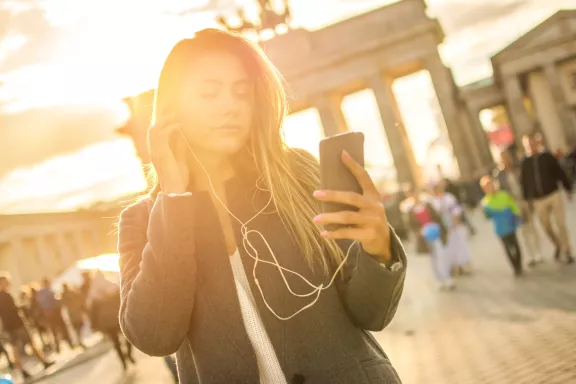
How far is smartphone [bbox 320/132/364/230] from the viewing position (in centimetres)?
157

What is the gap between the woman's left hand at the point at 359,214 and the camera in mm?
1562

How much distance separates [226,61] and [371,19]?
3852cm

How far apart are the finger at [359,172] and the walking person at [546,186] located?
9.07 metres

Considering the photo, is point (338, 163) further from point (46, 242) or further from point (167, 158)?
point (46, 242)

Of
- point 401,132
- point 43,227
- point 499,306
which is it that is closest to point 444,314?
point 499,306

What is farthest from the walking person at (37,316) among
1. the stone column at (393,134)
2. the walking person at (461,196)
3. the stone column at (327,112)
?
the stone column at (393,134)

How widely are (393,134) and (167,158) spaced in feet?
122

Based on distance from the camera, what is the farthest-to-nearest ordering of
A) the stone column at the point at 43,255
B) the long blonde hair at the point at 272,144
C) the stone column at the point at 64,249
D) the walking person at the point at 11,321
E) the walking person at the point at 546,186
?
the stone column at the point at 64,249, the stone column at the point at 43,255, the walking person at the point at 11,321, the walking person at the point at 546,186, the long blonde hair at the point at 272,144

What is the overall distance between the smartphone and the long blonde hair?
0.93 feet

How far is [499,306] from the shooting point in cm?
824

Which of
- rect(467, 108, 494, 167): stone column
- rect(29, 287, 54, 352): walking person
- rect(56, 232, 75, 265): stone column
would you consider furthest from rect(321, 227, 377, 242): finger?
rect(56, 232, 75, 265): stone column

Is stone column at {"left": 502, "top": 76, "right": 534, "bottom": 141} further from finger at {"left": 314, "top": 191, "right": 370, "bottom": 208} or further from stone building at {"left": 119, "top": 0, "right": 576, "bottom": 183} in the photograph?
finger at {"left": 314, "top": 191, "right": 370, "bottom": 208}

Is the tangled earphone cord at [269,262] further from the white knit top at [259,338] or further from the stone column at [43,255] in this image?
the stone column at [43,255]

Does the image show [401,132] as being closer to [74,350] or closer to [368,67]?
[368,67]
